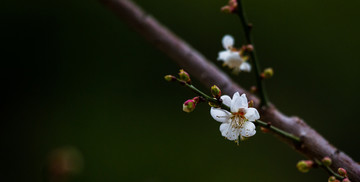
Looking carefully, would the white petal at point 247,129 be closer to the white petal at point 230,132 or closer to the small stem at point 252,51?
the white petal at point 230,132

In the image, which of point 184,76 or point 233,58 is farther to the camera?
point 233,58

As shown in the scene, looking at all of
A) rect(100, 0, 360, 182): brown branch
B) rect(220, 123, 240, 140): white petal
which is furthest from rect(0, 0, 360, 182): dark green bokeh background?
rect(220, 123, 240, 140): white petal

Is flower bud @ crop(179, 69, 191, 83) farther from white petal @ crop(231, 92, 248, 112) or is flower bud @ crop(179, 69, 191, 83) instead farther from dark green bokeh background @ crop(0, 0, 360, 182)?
dark green bokeh background @ crop(0, 0, 360, 182)

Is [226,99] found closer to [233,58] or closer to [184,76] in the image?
[184,76]

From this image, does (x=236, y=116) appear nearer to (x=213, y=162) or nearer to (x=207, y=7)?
(x=213, y=162)

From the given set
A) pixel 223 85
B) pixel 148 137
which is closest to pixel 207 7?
pixel 148 137

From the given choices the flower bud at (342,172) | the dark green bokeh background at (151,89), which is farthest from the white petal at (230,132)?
the dark green bokeh background at (151,89)

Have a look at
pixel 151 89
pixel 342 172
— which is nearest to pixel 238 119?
pixel 342 172
